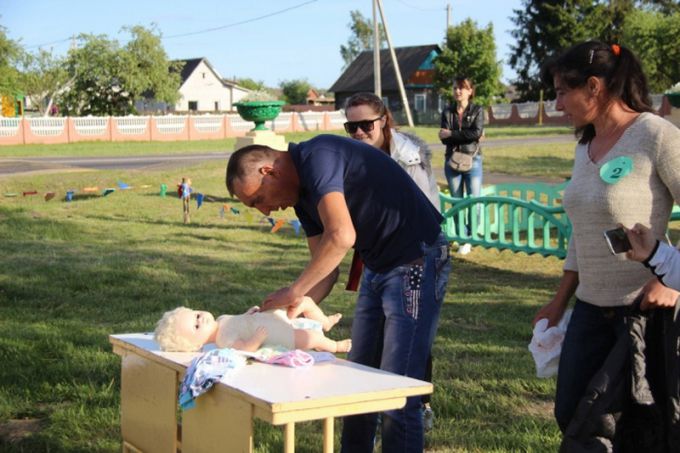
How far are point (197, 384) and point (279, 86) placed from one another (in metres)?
129

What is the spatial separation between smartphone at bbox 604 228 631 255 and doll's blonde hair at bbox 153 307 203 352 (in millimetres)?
1780

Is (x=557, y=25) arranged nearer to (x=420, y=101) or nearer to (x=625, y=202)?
(x=420, y=101)

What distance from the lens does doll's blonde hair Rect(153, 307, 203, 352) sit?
387 centimetres

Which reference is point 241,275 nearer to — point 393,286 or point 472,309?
point 472,309

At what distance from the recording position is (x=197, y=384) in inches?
134

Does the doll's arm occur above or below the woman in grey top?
below

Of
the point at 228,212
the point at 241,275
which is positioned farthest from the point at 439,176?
the point at 241,275

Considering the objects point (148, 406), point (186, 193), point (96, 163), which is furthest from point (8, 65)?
point (148, 406)

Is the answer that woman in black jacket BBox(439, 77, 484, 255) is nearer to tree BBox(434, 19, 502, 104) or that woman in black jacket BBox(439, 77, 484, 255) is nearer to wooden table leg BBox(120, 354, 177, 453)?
wooden table leg BBox(120, 354, 177, 453)

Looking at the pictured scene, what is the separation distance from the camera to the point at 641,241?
3053mm

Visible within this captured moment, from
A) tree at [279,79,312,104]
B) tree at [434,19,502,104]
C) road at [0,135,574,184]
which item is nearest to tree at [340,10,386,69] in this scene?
tree at [279,79,312,104]

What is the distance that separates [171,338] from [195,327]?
4.2 inches

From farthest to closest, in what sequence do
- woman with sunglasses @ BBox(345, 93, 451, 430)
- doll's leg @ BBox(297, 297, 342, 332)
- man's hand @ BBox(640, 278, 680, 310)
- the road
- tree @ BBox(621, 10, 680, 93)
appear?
tree @ BBox(621, 10, 680, 93), the road, woman with sunglasses @ BBox(345, 93, 451, 430), doll's leg @ BBox(297, 297, 342, 332), man's hand @ BBox(640, 278, 680, 310)

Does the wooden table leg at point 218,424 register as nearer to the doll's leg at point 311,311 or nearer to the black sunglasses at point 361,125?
the doll's leg at point 311,311
